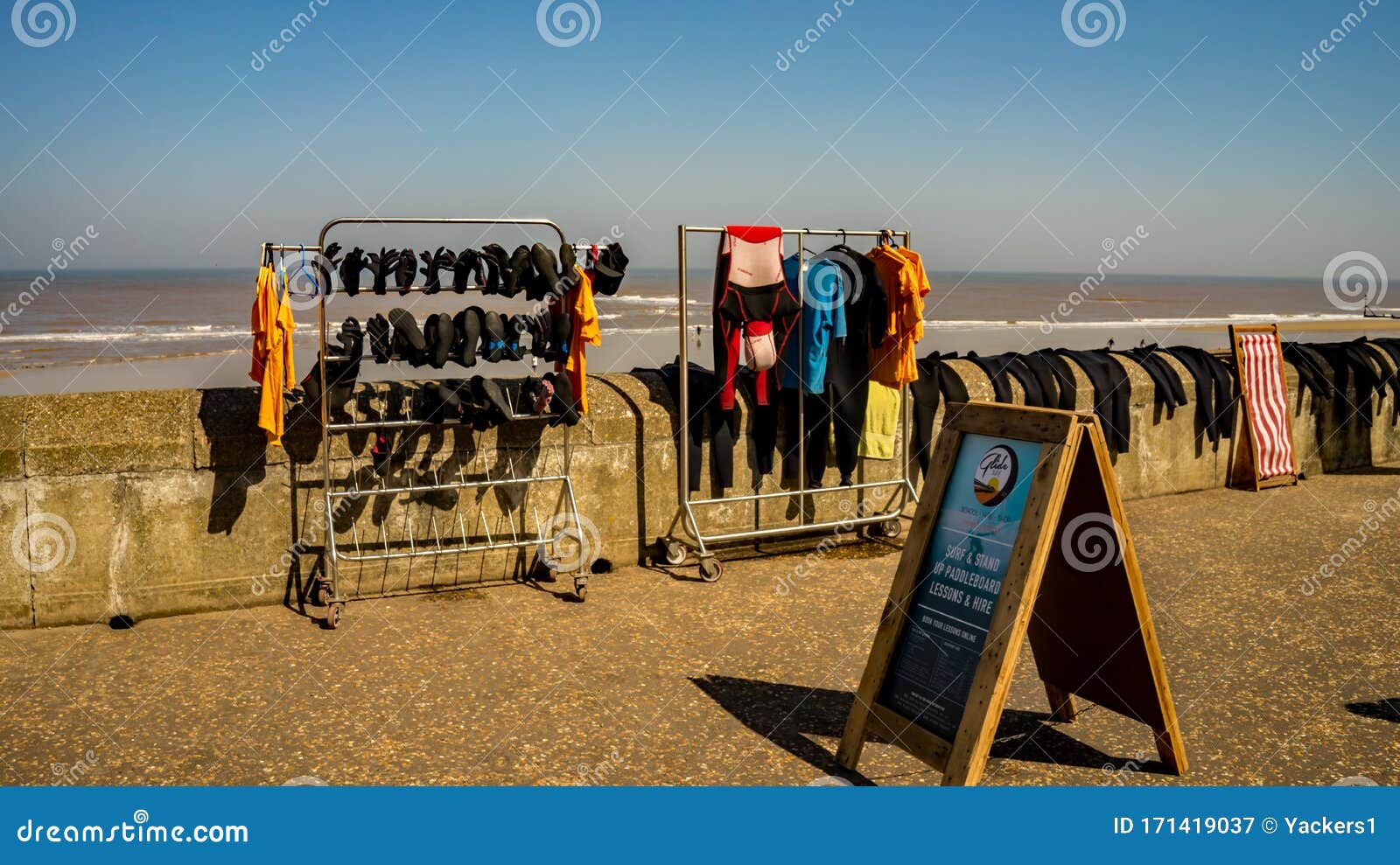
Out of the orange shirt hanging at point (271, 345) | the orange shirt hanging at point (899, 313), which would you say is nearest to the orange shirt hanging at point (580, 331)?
the orange shirt hanging at point (271, 345)

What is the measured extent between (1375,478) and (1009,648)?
838 cm

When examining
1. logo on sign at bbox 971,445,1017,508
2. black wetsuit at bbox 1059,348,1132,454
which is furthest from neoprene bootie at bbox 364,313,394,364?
black wetsuit at bbox 1059,348,1132,454

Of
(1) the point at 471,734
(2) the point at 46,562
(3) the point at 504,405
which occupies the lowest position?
(1) the point at 471,734

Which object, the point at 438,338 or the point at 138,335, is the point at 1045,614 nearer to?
the point at 438,338

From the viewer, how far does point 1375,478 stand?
10711mm

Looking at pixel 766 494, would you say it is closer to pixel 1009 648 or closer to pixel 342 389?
pixel 342 389

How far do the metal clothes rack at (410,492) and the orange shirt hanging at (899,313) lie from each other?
82.9 inches

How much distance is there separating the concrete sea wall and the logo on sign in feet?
11.3

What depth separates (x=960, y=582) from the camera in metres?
4.41

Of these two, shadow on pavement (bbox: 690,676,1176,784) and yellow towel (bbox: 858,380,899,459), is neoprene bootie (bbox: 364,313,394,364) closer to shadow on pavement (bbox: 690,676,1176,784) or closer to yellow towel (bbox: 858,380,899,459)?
shadow on pavement (bbox: 690,676,1176,784)

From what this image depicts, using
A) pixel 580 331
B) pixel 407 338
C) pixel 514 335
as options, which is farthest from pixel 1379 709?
pixel 407 338

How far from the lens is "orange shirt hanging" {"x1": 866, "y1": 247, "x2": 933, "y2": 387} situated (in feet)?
25.7

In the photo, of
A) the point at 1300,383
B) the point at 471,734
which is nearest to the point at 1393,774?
the point at 471,734

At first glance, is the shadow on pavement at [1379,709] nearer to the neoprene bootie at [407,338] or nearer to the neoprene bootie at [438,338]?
the neoprene bootie at [438,338]
